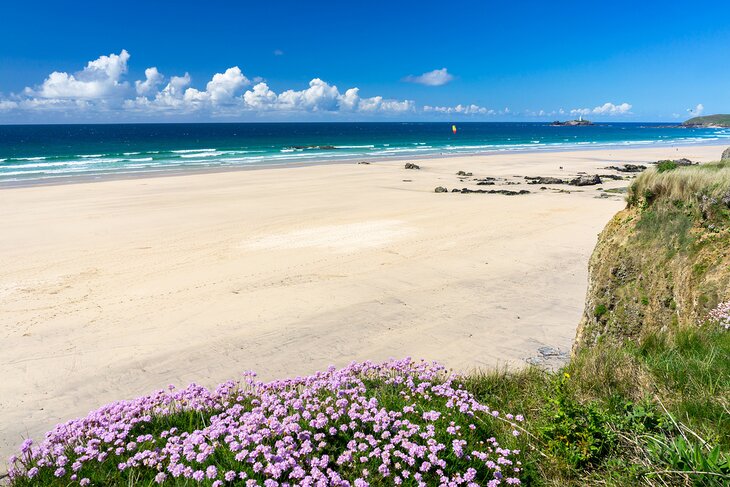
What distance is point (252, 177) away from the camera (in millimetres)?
34781

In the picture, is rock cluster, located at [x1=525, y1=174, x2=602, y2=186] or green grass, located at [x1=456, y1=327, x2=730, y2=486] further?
rock cluster, located at [x1=525, y1=174, x2=602, y2=186]

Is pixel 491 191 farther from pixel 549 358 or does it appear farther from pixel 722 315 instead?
pixel 722 315

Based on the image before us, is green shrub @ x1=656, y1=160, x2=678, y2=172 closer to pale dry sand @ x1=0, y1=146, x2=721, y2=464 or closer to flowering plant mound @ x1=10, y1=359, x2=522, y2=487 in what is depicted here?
pale dry sand @ x1=0, y1=146, x2=721, y2=464

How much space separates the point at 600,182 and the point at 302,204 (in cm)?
1910

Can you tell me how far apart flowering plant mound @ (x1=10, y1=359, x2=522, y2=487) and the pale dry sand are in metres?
2.55

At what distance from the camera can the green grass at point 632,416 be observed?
295 centimetres

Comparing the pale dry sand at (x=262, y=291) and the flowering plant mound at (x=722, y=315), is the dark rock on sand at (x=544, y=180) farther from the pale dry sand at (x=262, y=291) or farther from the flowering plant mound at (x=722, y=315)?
the flowering plant mound at (x=722, y=315)

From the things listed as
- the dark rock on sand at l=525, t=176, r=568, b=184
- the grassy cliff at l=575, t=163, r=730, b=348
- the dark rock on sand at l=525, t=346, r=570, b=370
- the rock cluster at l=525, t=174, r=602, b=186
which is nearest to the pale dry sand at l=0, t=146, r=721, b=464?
the dark rock on sand at l=525, t=346, r=570, b=370

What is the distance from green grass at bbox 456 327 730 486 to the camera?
2.95 m

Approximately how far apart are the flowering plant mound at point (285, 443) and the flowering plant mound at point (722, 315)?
2.45 metres

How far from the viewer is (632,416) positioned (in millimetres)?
3355

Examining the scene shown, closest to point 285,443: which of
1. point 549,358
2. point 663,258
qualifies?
point 663,258

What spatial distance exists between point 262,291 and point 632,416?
26.7 feet

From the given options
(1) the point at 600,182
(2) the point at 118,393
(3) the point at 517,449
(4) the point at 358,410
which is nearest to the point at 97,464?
(4) the point at 358,410
